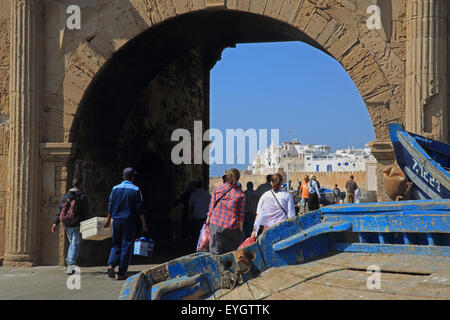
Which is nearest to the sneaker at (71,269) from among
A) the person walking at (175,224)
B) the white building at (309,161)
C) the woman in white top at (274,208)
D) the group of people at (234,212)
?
the group of people at (234,212)

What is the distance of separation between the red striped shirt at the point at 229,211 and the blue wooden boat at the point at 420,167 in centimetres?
164

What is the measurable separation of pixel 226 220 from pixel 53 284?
2.43 metres

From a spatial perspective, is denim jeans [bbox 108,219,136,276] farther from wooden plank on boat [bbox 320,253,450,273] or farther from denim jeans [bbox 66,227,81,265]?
wooden plank on boat [bbox 320,253,450,273]

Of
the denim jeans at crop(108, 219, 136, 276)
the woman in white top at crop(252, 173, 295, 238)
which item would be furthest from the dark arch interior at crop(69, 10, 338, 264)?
the woman in white top at crop(252, 173, 295, 238)

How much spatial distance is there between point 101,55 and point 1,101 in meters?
1.70

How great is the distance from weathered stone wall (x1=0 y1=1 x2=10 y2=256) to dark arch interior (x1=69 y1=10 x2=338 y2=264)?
1017 mm

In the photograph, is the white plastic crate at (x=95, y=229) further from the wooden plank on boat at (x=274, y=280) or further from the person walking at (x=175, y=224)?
the person walking at (x=175, y=224)

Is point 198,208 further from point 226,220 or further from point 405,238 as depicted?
point 405,238

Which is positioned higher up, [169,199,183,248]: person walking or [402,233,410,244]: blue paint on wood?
[402,233,410,244]: blue paint on wood

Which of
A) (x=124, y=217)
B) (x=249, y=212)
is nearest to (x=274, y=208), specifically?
(x=124, y=217)

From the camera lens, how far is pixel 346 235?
4.21 meters

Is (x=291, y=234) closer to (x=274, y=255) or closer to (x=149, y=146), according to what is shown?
(x=274, y=255)

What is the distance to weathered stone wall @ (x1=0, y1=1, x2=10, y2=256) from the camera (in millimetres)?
8328

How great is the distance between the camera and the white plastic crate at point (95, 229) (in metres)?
6.49
